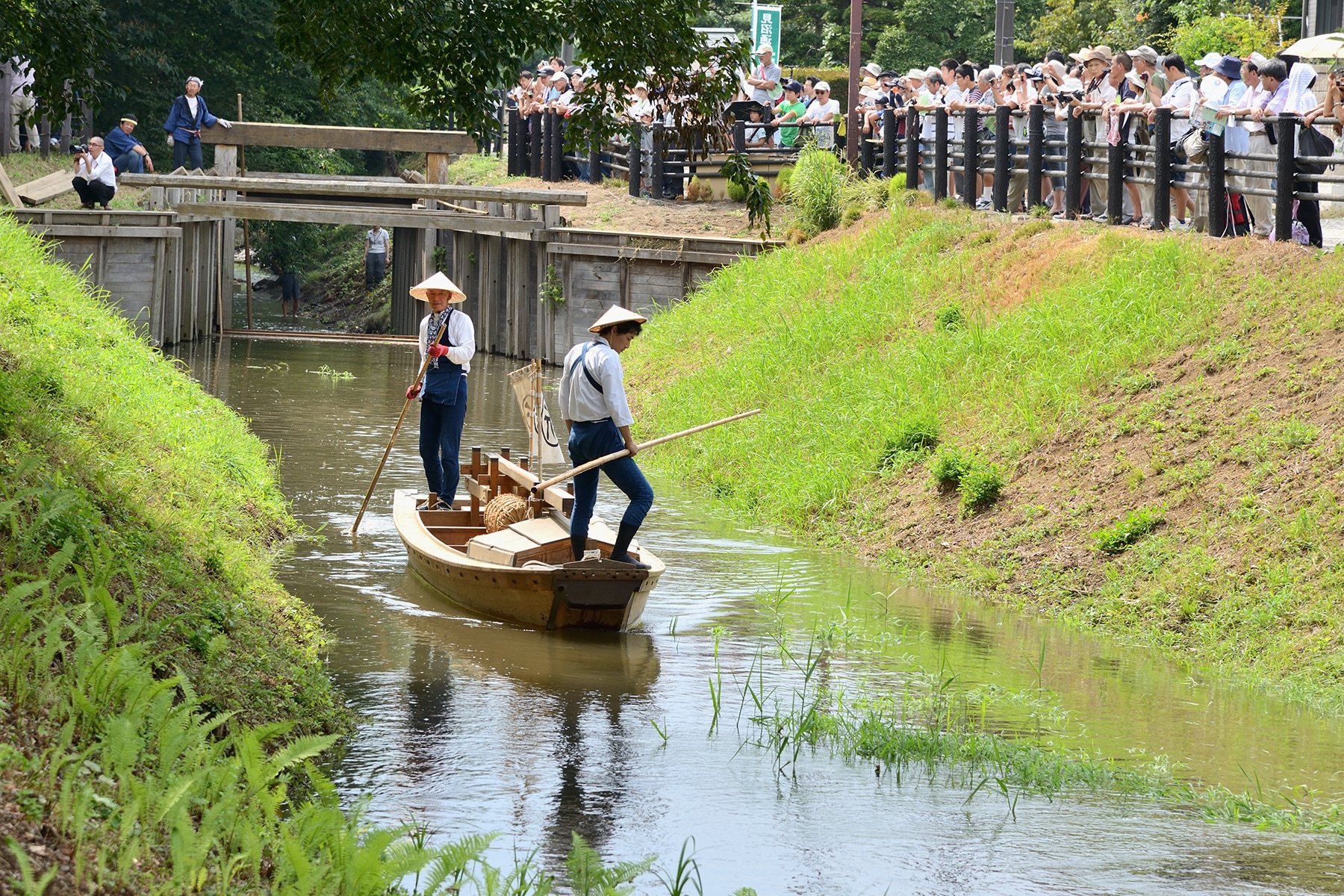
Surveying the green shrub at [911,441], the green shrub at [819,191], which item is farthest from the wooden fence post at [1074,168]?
the green shrub at [819,191]

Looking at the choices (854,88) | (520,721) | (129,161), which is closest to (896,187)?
(854,88)

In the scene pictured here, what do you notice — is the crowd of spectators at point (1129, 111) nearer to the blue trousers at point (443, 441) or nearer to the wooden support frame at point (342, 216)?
the blue trousers at point (443, 441)

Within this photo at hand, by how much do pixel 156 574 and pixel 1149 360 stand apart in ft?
31.4

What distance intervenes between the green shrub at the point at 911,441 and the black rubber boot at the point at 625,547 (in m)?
5.19

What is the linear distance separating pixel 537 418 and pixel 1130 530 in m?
4.83

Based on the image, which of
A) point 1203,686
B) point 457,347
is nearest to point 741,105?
point 457,347

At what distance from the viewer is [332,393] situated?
23.9 meters

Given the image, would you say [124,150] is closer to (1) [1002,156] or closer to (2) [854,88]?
(2) [854,88]

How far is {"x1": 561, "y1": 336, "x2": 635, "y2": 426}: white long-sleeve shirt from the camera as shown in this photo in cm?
1059

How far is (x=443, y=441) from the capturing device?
13.1 m

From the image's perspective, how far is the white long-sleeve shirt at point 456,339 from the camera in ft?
41.9

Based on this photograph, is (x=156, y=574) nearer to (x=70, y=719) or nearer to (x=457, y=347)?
(x=70, y=719)

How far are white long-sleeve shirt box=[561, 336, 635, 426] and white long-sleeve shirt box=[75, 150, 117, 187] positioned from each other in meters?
18.6

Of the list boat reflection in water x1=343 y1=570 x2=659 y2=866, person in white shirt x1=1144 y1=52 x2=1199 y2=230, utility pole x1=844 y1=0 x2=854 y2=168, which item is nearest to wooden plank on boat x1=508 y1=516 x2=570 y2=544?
boat reflection in water x1=343 y1=570 x2=659 y2=866
